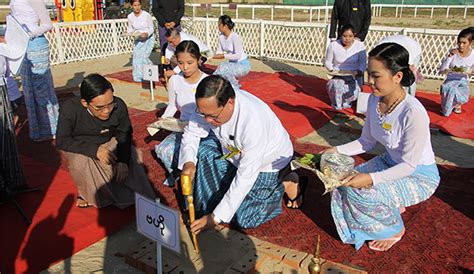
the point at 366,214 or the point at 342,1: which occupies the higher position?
the point at 342,1

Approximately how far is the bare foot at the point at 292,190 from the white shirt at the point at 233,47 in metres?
3.52

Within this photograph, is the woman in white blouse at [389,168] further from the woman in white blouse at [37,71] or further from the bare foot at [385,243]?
→ the woman in white blouse at [37,71]

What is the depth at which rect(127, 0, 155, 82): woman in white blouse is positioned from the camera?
23.6ft

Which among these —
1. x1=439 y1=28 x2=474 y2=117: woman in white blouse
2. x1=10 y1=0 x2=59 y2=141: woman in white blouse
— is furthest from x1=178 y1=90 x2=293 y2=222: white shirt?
x1=439 y1=28 x2=474 y2=117: woman in white blouse

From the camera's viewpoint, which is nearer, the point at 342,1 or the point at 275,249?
the point at 275,249

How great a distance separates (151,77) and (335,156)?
14.3 feet

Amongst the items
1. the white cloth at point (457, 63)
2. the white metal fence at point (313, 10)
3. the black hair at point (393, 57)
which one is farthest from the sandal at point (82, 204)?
the white metal fence at point (313, 10)

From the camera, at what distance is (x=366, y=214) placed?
2506mm

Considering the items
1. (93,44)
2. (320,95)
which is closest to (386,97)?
(320,95)

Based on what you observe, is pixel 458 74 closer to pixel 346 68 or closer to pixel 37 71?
pixel 346 68

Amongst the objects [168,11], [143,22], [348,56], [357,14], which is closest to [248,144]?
[348,56]

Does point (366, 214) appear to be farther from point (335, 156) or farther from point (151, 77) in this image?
point (151, 77)

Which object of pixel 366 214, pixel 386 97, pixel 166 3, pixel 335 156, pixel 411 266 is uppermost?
pixel 166 3

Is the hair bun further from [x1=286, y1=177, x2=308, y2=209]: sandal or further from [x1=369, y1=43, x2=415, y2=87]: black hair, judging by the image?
[x1=286, y1=177, x2=308, y2=209]: sandal
